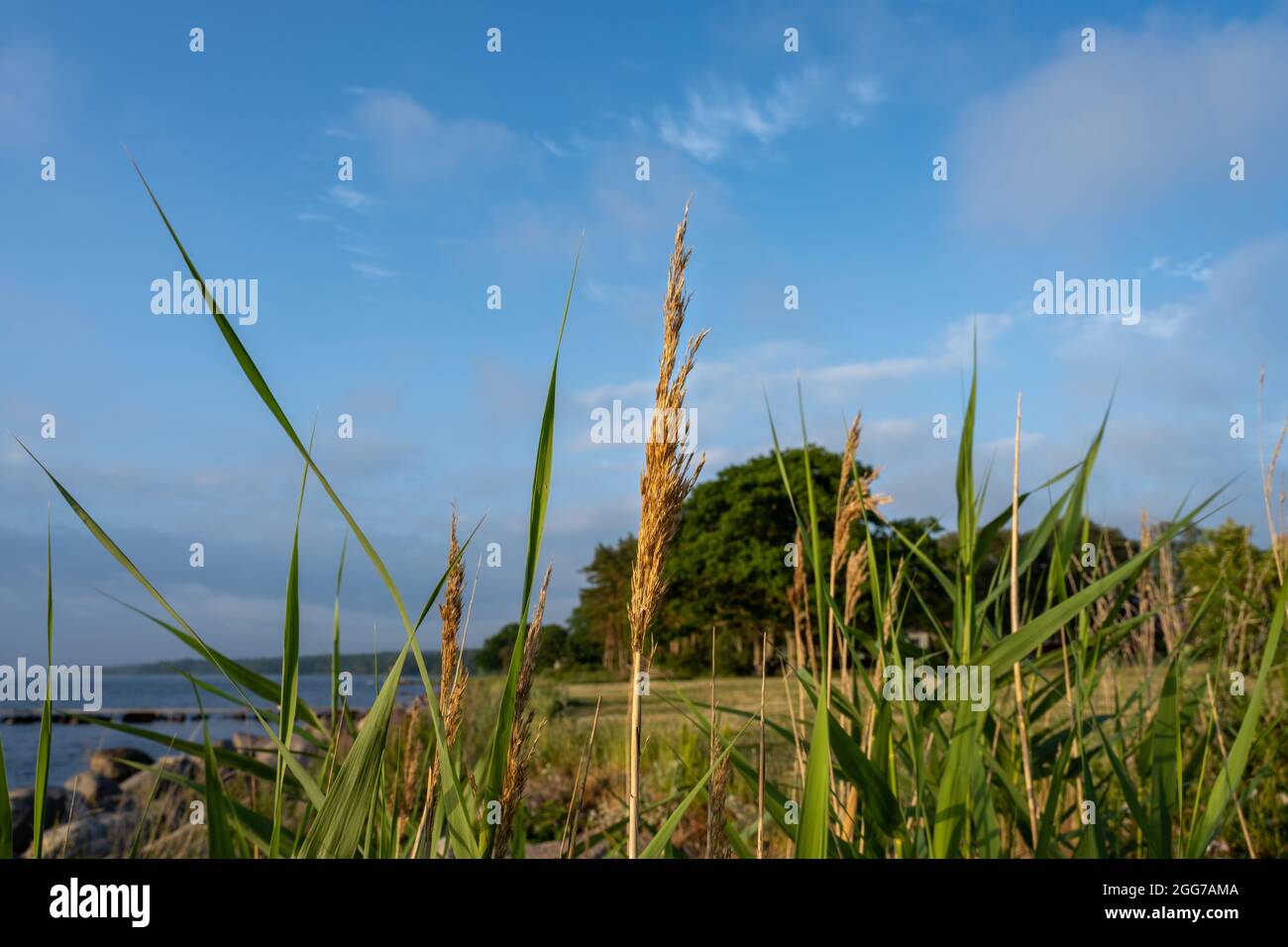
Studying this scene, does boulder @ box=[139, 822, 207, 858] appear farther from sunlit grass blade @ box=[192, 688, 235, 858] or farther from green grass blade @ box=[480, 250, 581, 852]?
green grass blade @ box=[480, 250, 581, 852]

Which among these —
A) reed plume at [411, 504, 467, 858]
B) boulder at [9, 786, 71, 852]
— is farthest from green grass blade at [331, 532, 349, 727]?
boulder at [9, 786, 71, 852]

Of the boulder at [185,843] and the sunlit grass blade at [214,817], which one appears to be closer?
the sunlit grass blade at [214,817]

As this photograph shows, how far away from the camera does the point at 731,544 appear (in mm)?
35281

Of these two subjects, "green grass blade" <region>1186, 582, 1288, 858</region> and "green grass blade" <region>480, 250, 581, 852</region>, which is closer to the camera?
"green grass blade" <region>480, 250, 581, 852</region>

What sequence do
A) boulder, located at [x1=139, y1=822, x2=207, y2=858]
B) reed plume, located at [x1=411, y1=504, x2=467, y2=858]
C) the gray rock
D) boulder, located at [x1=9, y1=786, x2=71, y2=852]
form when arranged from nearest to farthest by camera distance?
1. reed plume, located at [x1=411, y1=504, x2=467, y2=858]
2. boulder, located at [x1=139, y1=822, x2=207, y2=858]
3. the gray rock
4. boulder, located at [x1=9, y1=786, x2=71, y2=852]

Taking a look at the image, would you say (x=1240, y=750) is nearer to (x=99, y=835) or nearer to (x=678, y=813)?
(x=678, y=813)

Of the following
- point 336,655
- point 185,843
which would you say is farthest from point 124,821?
point 336,655

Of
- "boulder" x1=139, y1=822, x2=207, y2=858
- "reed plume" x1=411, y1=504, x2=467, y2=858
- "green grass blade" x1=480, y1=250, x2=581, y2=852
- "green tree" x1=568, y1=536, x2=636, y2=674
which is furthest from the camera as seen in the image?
"green tree" x1=568, y1=536, x2=636, y2=674

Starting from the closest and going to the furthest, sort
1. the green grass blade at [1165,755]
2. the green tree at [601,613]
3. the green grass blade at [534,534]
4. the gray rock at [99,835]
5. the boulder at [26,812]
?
the green grass blade at [534,534] → the green grass blade at [1165,755] → the gray rock at [99,835] → the boulder at [26,812] → the green tree at [601,613]

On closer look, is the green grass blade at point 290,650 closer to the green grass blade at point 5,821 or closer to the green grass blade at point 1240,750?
the green grass blade at point 5,821

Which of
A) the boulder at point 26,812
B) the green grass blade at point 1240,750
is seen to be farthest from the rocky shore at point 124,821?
the green grass blade at point 1240,750

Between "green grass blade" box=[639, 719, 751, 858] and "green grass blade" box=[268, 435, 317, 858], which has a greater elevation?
"green grass blade" box=[268, 435, 317, 858]
